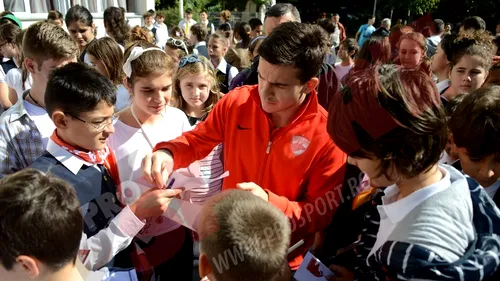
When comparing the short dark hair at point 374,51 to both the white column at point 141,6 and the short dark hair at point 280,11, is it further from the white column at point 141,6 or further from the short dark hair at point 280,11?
the white column at point 141,6

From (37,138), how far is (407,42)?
3742mm

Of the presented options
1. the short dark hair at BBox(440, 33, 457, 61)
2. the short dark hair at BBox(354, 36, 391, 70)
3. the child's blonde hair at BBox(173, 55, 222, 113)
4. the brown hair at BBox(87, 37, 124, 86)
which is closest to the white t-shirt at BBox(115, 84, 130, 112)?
the brown hair at BBox(87, 37, 124, 86)

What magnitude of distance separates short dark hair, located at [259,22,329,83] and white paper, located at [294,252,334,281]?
0.74 m

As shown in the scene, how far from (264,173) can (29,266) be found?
954mm

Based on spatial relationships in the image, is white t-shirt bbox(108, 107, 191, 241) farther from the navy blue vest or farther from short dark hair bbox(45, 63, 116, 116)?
short dark hair bbox(45, 63, 116, 116)

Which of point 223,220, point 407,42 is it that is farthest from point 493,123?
point 407,42

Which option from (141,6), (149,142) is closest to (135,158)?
(149,142)

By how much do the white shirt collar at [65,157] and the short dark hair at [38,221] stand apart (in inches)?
15.4

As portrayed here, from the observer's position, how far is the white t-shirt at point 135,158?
2.06 m

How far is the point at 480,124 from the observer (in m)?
1.63

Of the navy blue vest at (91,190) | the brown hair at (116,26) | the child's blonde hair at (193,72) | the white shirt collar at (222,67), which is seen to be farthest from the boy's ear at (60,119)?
the brown hair at (116,26)

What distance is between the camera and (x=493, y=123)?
1.62 metres

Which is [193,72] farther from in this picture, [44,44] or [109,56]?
[44,44]

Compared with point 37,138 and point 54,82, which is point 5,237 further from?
point 37,138
